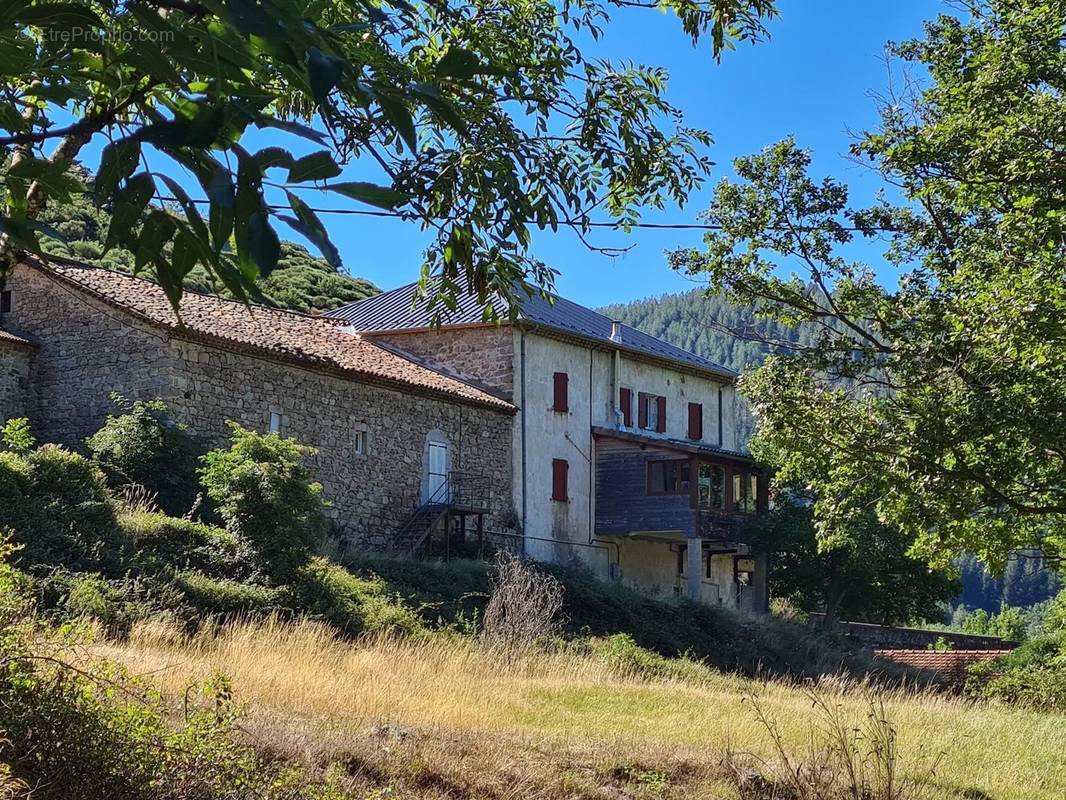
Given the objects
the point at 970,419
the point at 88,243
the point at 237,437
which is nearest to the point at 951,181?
the point at 970,419

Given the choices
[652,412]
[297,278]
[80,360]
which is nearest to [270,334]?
[80,360]

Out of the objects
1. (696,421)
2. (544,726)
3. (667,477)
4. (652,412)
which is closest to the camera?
(544,726)

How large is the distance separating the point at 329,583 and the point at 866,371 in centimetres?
885

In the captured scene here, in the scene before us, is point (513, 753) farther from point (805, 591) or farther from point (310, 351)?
point (805, 591)

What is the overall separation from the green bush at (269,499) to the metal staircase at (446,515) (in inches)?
249

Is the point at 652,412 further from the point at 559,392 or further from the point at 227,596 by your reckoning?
the point at 227,596

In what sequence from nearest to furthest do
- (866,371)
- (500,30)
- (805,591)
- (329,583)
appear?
(500,30) < (866,371) < (329,583) < (805,591)

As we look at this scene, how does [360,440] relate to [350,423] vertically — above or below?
below

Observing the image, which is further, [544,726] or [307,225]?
[544,726]

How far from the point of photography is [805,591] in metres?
38.1

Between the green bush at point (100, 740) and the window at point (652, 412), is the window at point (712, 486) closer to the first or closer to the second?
the window at point (652, 412)

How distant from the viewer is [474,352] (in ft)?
104

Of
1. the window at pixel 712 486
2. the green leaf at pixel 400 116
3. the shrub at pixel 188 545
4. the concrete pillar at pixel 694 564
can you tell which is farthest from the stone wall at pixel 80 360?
the green leaf at pixel 400 116

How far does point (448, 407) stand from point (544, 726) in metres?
18.2
